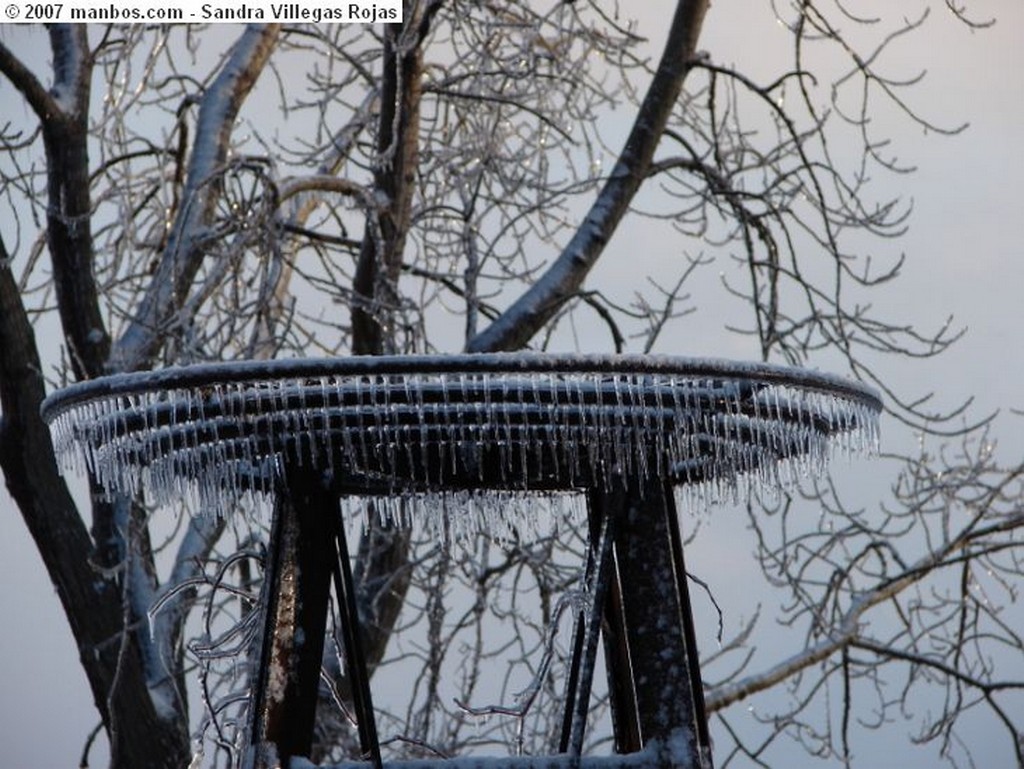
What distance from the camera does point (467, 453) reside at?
1504 millimetres

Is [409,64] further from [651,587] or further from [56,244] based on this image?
[651,587]

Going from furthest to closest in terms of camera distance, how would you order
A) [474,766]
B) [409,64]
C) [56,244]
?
[56,244] < [409,64] < [474,766]


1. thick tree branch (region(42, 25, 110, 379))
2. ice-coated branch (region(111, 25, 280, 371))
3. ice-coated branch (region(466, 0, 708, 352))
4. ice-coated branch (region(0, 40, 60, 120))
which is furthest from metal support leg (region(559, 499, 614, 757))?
ice-coated branch (region(0, 40, 60, 120))

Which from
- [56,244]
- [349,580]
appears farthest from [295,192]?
[349,580]

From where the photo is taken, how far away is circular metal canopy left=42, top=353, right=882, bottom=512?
1320 millimetres

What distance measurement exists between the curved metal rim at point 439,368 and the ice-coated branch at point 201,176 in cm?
256

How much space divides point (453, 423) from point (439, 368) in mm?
115

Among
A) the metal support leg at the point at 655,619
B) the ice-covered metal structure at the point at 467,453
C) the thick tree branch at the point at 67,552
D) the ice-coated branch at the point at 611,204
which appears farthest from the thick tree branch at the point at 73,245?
the metal support leg at the point at 655,619

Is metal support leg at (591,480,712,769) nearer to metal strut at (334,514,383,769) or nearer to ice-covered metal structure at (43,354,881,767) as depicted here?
ice-covered metal structure at (43,354,881,767)

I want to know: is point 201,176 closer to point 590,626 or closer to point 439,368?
point 590,626

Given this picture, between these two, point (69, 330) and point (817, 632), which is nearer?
point (69, 330)

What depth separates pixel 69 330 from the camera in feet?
14.7

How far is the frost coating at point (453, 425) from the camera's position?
52.1 inches

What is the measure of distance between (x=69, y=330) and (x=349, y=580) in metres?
3.11
